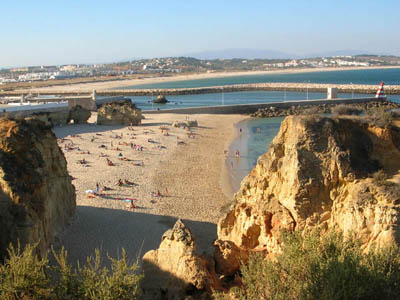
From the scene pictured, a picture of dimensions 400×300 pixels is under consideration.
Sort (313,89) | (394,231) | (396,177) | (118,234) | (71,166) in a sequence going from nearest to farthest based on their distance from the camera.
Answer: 1. (394,231)
2. (396,177)
3. (118,234)
4. (71,166)
5. (313,89)

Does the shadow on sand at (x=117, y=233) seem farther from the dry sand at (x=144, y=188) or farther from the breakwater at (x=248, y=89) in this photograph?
the breakwater at (x=248, y=89)

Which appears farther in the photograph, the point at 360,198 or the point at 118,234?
the point at 118,234

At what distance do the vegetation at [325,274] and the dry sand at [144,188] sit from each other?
6.33 m

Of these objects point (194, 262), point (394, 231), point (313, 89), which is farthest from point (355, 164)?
point (313, 89)

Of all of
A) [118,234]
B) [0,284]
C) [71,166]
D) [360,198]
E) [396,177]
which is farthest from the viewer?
[71,166]

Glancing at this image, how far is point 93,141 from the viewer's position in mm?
35031

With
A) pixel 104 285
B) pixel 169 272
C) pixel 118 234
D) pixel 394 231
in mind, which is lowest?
pixel 118 234

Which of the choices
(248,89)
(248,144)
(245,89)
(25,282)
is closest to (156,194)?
(25,282)

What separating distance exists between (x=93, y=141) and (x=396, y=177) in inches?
1123

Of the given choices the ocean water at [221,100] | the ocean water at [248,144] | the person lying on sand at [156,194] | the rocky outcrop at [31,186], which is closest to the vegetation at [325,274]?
the rocky outcrop at [31,186]

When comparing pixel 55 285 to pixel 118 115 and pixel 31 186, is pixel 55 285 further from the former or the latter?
pixel 118 115

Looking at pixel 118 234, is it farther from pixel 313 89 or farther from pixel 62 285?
pixel 313 89

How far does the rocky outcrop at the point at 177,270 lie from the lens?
927 centimetres

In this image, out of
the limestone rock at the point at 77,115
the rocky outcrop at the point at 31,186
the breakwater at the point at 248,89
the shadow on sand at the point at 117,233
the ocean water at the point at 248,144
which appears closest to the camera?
the rocky outcrop at the point at 31,186
